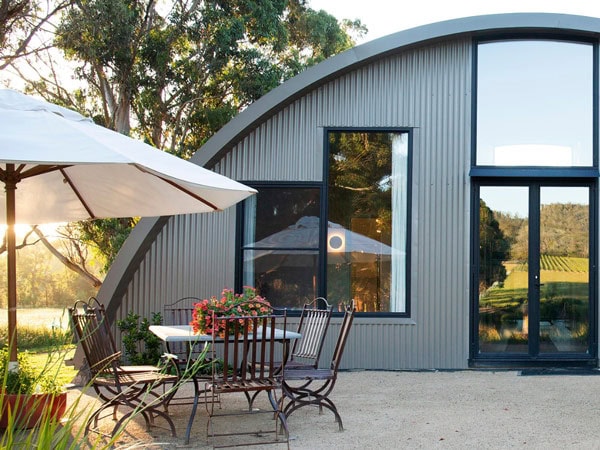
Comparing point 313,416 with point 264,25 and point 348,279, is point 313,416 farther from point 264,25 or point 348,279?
point 264,25

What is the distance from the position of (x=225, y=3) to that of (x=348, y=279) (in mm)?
10043

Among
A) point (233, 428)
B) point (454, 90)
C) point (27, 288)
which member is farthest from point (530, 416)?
Result: point (27, 288)

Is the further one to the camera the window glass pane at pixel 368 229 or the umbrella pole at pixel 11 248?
the window glass pane at pixel 368 229

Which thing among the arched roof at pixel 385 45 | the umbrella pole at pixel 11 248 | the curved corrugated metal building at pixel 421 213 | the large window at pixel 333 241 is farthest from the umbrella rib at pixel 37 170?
the large window at pixel 333 241

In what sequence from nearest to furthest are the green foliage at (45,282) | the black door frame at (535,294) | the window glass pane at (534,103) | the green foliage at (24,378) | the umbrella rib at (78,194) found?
the green foliage at (24,378)
the umbrella rib at (78,194)
the black door frame at (535,294)
the window glass pane at (534,103)
the green foliage at (45,282)

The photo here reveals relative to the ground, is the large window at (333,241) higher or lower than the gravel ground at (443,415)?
higher

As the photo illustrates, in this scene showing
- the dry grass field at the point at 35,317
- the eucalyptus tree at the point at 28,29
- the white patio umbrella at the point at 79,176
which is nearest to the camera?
the white patio umbrella at the point at 79,176

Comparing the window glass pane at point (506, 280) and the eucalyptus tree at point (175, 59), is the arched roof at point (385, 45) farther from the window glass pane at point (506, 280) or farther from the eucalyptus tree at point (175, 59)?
the eucalyptus tree at point (175, 59)

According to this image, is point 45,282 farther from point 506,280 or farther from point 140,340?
point 506,280

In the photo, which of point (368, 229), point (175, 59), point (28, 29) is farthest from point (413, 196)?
point (28, 29)

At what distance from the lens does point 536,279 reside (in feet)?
29.8

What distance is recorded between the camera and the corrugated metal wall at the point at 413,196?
9117 millimetres

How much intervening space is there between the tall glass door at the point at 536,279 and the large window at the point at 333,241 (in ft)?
3.47

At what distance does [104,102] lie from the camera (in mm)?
16984
